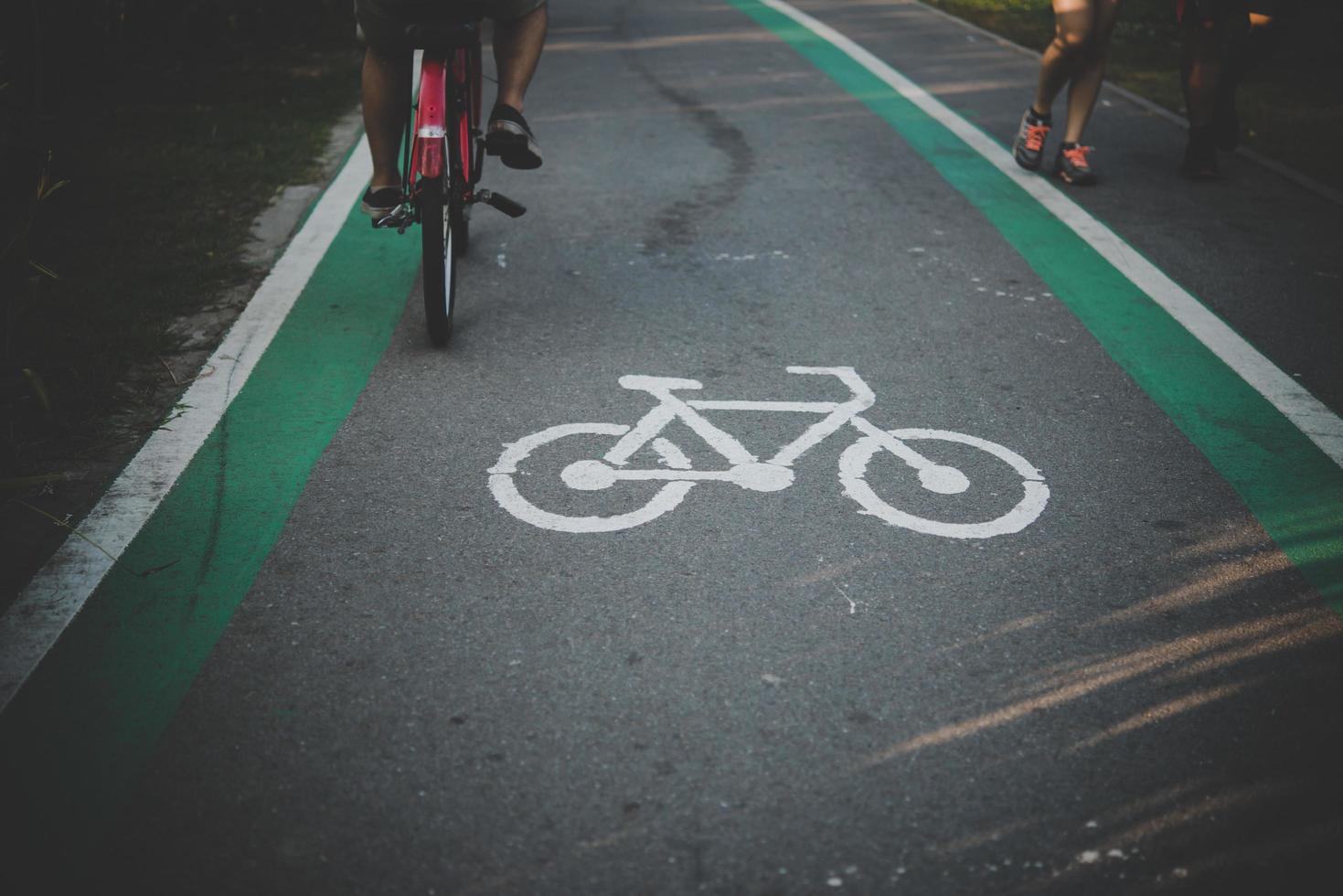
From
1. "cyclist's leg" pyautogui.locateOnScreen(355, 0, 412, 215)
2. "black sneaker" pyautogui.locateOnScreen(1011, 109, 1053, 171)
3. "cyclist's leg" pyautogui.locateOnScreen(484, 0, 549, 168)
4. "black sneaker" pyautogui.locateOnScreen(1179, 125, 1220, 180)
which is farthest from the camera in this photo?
"black sneaker" pyautogui.locateOnScreen(1011, 109, 1053, 171)

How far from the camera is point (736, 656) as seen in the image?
2887 mm

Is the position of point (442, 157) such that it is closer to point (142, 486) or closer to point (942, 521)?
point (142, 486)

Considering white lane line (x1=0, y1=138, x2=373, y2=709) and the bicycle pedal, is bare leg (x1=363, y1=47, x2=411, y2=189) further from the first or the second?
white lane line (x1=0, y1=138, x2=373, y2=709)

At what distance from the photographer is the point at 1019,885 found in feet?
7.35

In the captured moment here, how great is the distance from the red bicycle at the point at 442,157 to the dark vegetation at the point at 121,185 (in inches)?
38.3

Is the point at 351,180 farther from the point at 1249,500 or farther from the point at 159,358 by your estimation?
the point at 1249,500

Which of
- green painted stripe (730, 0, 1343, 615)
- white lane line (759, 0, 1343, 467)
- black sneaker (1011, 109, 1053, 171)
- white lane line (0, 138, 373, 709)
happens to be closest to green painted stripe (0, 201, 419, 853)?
white lane line (0, 138, 373, 709)

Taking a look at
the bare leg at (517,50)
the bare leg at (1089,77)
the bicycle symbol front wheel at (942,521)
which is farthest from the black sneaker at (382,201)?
the bare leg at (1089,77)

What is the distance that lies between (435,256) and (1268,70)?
898 cm

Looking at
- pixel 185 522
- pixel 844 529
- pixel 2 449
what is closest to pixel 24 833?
pixel 185 522

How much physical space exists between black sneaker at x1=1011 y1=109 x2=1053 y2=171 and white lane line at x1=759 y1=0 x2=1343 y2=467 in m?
0.09

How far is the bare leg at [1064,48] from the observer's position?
6.88 m

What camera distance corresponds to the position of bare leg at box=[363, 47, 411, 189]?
4.76 meters

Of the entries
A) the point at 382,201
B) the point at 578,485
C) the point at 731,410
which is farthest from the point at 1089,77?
the point at 578,485
